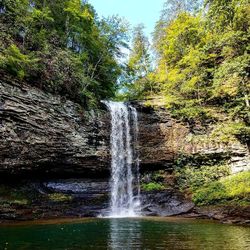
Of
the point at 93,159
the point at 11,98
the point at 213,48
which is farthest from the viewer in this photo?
the point at 213,48

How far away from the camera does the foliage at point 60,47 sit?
16.1m

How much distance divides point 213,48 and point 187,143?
7697 mm

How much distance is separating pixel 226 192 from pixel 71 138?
8.99 metres

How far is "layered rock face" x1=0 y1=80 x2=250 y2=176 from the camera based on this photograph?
14.9 m

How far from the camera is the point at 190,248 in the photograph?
21.3 feet

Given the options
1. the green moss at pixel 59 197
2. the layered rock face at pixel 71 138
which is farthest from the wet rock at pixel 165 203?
the green moss at pixel 59 197

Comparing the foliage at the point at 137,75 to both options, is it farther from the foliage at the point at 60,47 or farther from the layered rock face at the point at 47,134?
the layered rock face at the point at 47,134

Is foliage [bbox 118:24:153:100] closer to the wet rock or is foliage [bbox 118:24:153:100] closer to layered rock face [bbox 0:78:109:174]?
layered rock face [bbox 0:78:109:174]

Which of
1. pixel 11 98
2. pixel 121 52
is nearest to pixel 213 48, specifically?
pixel 121 52

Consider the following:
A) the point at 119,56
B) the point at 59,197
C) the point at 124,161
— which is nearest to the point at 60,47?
the point at 119,56

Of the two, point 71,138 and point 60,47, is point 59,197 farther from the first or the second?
point 60,47

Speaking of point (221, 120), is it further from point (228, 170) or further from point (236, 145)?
point (228, 170)

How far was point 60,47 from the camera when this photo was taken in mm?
20047

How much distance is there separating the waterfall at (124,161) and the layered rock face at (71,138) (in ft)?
1.59
